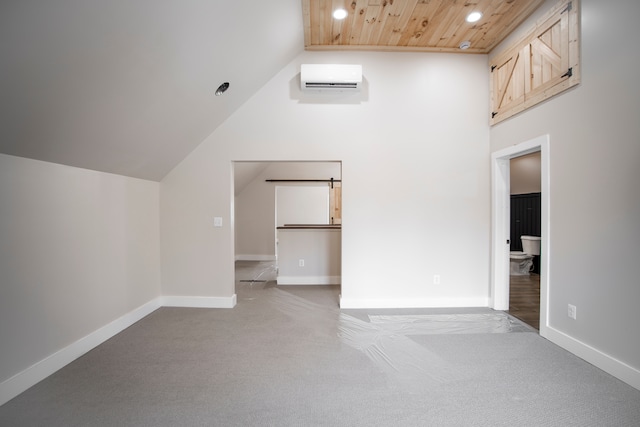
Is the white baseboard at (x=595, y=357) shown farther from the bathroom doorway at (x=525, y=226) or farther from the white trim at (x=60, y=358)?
the white trim at (x=60, y=358)

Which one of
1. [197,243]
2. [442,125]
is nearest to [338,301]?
[197,243]

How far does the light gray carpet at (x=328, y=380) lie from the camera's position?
1.66 meters

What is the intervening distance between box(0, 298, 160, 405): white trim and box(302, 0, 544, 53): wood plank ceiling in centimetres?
365

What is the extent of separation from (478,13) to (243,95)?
2.61 metres

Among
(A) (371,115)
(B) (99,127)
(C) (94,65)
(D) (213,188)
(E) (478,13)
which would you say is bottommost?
(D) (213,188)

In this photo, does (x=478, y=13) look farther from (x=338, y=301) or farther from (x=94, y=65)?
(x=338, y=301)

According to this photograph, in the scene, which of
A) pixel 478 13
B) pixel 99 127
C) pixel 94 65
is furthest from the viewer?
pixel 478 13

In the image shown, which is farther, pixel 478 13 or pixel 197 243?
pixel 197 243

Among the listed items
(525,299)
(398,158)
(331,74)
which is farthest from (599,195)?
(331,74)

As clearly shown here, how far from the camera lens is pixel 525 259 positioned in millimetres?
5270

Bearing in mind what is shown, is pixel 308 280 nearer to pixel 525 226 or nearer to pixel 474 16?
pixel 474 16

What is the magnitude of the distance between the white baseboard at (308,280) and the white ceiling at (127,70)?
2475 millimetres

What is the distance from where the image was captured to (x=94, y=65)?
1.70 meters

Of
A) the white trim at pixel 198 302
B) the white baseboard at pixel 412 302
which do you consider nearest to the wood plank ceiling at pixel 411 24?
the white baseboard at pixel 412 302
